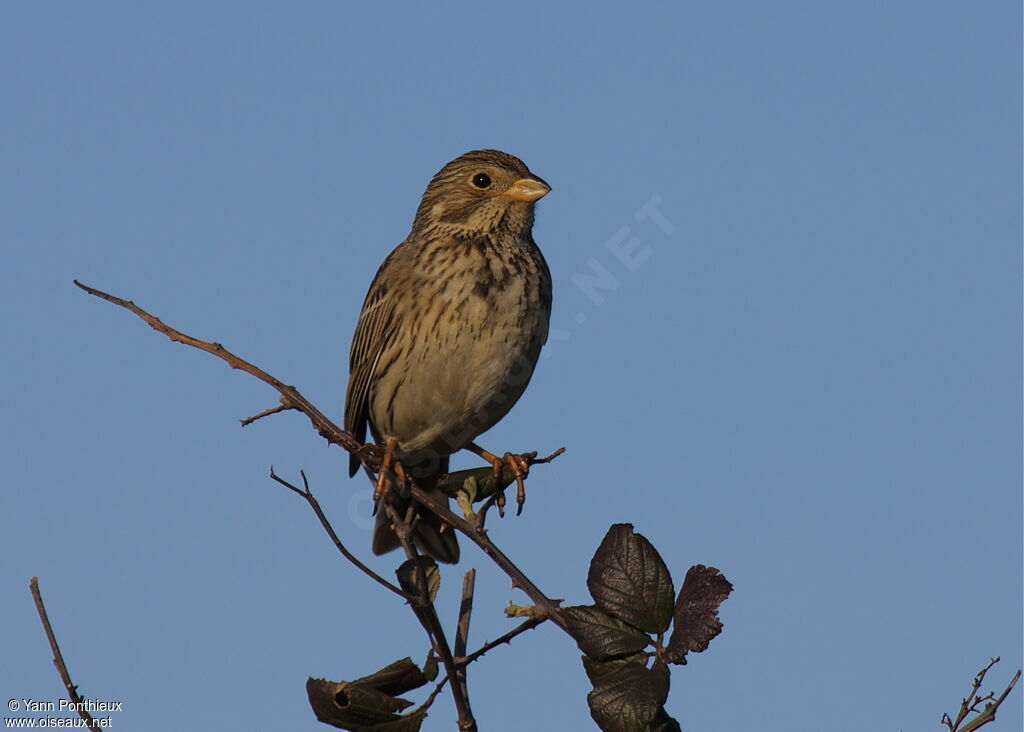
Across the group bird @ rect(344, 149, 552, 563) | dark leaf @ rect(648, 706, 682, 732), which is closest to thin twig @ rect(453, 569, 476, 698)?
dark leaf @ rect(648, 706, 682, 732)

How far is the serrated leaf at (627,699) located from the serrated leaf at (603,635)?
0.05m

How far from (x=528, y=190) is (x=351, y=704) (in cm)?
413

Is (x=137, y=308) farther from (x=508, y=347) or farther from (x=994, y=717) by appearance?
(x=508, y=347)

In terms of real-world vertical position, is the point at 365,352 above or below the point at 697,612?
above

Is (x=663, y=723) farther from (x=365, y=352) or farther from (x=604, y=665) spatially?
(x=365, y=352)

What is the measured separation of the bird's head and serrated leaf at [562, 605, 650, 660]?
13.1 feet

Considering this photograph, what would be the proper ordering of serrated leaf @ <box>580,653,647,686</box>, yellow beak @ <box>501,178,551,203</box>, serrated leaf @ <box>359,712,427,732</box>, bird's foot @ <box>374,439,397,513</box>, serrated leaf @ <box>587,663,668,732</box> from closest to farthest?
serrated leaf @ <box>587,663,668,732</box>, serrated leaf @ <box>580,653,647,686</box>, serrated leaf @ <box>359,712,427,732</box>, bird's foot @ <box>374,439,397,513</box>, yellow beak @ <box>501,178,551,203</box>

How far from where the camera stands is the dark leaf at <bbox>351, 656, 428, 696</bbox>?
3094mm

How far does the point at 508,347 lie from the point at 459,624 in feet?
9.96

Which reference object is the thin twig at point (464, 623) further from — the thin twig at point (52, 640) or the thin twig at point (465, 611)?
the thin twig at point (52, 640)

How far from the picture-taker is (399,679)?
3.10 meters

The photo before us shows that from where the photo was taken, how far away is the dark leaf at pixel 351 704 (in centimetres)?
305

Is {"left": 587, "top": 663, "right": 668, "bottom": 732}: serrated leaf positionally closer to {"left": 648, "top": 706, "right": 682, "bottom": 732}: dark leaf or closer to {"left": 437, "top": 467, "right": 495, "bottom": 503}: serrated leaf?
{"left": 648, "top": 706, "right": 682, "bottom": 732}: dark leaf

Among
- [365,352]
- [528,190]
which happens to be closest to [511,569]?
[365,352]
